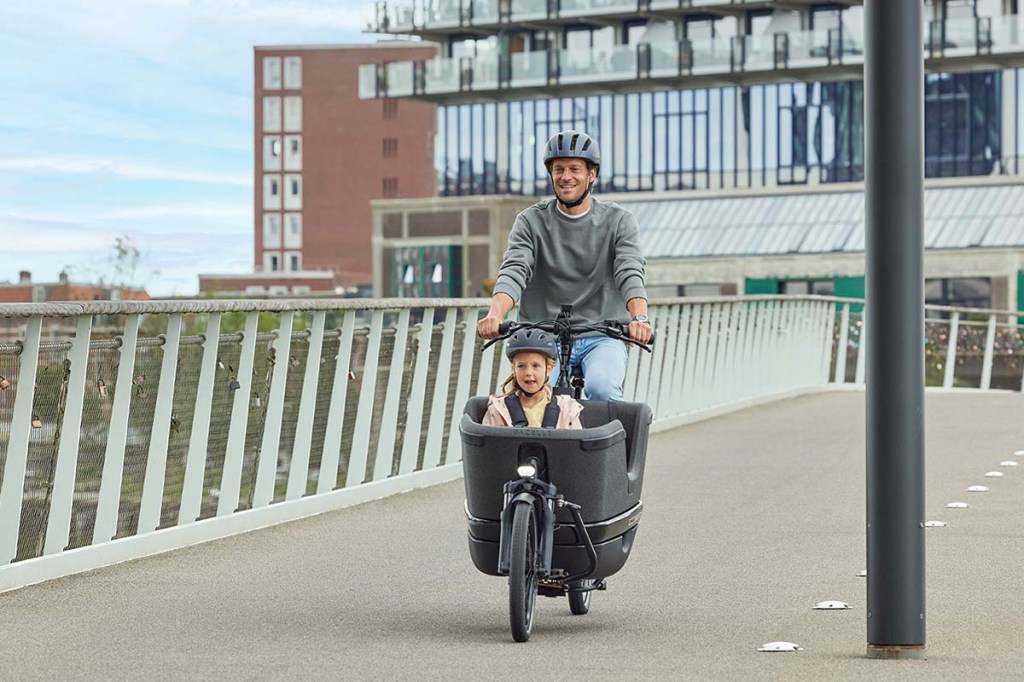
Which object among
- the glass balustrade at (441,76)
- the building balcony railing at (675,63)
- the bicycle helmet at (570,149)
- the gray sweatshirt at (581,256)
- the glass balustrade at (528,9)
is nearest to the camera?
the bicycle helmet at (570,149)

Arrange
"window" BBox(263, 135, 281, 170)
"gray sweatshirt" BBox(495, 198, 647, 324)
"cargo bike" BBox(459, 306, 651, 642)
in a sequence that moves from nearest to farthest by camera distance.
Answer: "cargo bike" BBox(459, 306, 651, 642), "gray sweatshirt" BBox(495, 198, 647, 324), "window" BBox(263, 135, 281, 170)

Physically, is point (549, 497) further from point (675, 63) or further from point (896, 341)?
point (675, 63)

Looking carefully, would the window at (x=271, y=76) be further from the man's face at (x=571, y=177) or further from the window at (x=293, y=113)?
the man's face at (x=571, y=177)

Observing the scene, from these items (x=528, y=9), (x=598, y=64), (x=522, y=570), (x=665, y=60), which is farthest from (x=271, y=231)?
(x=522, y=570)

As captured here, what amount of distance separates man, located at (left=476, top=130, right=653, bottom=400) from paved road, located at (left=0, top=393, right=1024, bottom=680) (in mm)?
1045

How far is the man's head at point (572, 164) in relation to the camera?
790 cm

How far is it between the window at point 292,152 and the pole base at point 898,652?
12810 centimetres

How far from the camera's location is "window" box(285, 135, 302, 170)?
438 feet

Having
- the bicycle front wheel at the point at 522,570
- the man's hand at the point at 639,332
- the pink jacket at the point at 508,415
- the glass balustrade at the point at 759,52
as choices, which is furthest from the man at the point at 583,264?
the glass balustrade at the point at 759,52

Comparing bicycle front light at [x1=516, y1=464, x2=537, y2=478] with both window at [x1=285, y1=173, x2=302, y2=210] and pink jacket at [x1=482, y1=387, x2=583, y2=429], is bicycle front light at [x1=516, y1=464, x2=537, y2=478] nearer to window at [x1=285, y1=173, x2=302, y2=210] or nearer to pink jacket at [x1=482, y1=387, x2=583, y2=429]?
pink jacket at [x1=482, y1=387, x2=583, y2=429]

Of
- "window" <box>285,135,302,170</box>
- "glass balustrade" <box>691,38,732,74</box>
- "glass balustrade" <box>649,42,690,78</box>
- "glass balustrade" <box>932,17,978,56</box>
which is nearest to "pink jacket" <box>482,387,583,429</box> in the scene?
"glass balustrade" <box>932,17,978,56</box>

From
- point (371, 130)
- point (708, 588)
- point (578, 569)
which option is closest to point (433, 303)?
point (708, 588)

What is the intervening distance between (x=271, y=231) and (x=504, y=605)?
5038 inches

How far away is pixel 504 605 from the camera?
8.21 meters
